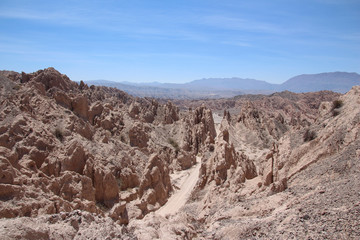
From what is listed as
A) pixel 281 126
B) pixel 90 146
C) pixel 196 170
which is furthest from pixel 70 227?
pixel 281 126

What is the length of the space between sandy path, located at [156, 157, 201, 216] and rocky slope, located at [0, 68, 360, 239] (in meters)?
0.86

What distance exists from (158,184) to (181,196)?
11.3ft

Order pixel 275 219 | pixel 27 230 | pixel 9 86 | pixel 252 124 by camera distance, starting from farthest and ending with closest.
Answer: pixel 252 124 < pixel 9 86 < pixel 275 219 < pixel 27 230

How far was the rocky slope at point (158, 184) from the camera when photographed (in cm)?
1021

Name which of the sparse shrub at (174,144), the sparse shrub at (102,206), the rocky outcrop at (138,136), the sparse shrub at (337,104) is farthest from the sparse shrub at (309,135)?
the sparse shrub at (174,144)

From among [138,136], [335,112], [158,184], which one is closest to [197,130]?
[138,136]

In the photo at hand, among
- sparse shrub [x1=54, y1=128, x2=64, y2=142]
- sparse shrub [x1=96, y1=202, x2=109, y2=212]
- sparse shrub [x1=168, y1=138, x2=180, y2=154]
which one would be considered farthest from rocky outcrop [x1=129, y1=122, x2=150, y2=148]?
sparse shrub [x1=96, y1=202, x2=109, y2=212]

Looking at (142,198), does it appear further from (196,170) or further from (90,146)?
(196,170)

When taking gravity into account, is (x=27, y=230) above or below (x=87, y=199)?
above

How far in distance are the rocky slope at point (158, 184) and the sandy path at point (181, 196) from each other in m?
0.86

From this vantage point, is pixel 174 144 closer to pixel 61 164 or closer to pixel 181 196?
pixel 181 196

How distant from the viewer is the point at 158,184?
90.0 ft

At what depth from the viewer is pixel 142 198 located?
25281mm

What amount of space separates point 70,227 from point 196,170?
109 ft
